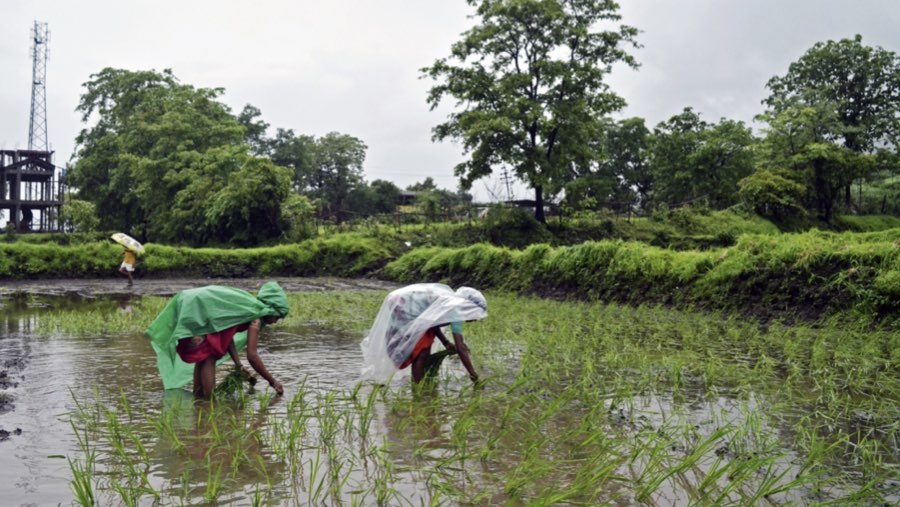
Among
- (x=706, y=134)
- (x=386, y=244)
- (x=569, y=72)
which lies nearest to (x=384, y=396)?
(x=386, y=244)

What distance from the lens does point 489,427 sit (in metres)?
5.21

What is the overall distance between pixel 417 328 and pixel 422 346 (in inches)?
8.5

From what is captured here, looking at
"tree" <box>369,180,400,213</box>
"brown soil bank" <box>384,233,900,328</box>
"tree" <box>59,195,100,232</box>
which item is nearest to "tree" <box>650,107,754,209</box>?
"tree" <box>369,180,400,213</box>

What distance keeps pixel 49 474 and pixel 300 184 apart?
52198 mm

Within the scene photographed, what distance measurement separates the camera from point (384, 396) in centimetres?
601

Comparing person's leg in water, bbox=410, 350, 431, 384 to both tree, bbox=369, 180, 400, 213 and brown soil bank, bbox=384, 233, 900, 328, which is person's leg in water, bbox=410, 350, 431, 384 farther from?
→ tree, bbox=369, 180, 400, 213

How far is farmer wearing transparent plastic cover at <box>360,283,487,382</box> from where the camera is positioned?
20.5ft

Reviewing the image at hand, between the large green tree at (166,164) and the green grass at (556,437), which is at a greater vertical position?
the large green tree at (166,164)

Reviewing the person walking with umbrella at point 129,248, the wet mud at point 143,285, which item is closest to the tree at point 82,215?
the wet mud at point 143,285

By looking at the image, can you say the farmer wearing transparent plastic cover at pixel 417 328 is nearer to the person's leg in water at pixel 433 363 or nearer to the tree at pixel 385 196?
the person's leg in water at pixel 433 363

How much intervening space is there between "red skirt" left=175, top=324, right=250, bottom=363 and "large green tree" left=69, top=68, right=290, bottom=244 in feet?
84.5

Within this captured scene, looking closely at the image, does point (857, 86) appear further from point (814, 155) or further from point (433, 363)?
point (433, 363)

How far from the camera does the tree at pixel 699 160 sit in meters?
37.7

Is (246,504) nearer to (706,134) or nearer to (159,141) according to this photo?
(159,141)
